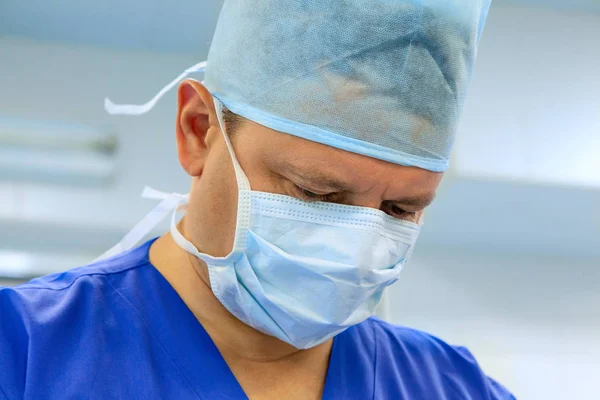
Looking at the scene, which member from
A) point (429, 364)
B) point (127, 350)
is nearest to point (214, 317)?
point (127, 350)

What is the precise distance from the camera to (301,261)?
88cm

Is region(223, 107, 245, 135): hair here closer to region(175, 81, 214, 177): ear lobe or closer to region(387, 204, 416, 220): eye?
region(175, 81, 214, 177): ear lobe

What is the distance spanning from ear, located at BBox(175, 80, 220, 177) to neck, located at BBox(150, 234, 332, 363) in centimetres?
14

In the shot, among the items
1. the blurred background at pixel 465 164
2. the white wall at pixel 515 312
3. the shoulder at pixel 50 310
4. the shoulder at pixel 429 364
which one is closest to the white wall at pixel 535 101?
the blurred background at pixel 465 164

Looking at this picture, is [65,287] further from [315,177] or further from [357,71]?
[357,71]

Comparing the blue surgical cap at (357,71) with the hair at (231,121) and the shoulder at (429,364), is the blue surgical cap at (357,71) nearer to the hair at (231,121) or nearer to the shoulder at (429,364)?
the hair at (231,121)

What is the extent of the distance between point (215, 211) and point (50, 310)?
0.84 ft

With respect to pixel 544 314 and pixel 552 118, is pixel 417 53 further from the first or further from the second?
pixel 544 314

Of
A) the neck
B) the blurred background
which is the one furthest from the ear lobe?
the blurred background

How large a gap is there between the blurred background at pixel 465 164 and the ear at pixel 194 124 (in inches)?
40.2

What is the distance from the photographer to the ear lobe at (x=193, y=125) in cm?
98

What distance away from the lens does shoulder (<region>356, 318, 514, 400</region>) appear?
1.12 metres

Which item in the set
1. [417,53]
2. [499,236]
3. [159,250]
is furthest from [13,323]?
[499,236]

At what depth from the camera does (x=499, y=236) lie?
211 cm
